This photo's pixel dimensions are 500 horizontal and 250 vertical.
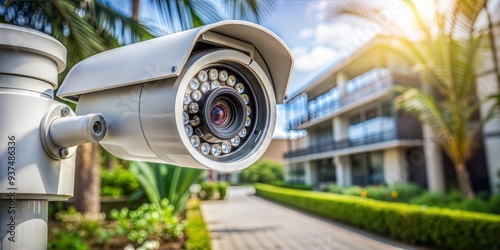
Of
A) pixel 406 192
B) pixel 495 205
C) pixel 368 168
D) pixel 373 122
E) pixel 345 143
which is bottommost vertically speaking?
pixel 406 192

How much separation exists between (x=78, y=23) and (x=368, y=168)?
71.4 ft

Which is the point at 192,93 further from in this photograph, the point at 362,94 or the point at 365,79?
the point at 365,79

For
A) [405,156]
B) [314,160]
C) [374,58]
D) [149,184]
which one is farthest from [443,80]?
[314,160]

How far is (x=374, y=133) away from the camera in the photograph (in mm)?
20828

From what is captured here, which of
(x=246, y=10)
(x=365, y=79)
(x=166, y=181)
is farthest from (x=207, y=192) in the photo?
(x=246, y=10)

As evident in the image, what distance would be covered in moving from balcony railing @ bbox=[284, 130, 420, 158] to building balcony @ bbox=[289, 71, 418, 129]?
197 cm

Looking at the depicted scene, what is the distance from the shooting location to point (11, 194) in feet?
2.45

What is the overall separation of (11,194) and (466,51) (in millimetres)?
9594

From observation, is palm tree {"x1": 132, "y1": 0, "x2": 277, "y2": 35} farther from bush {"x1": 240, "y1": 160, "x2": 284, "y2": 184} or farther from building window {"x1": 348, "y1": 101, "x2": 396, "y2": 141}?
bush {"x1": 240, "y1": 160, "x2": 284, "y2": 184}

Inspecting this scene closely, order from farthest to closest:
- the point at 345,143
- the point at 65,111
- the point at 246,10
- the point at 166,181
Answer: the point at 345,143 → the point at 166,181 → the point at 246,10 → the point at 65,111

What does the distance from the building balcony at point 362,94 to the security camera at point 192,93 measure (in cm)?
1458

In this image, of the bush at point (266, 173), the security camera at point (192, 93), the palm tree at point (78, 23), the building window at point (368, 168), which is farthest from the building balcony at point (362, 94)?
the bush at point (266, 173)

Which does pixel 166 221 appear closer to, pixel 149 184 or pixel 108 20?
pixel 149 184

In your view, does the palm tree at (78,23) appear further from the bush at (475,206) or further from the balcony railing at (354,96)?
the balcony railing at (354,96)
